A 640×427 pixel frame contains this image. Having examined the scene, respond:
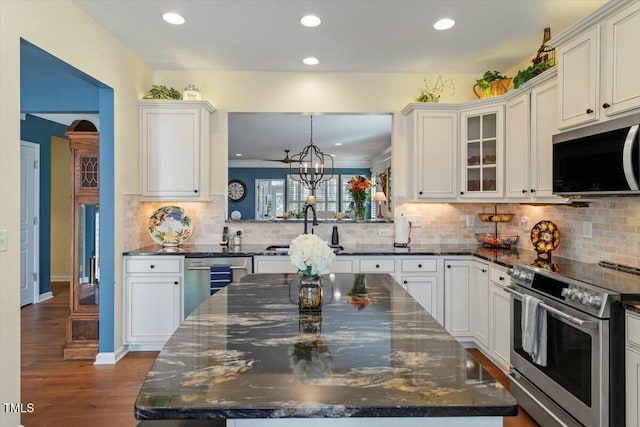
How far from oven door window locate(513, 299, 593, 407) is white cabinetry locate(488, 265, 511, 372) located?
583 mm

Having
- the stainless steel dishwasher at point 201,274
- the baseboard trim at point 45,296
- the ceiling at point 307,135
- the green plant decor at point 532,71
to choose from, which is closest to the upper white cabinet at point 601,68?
the green plant decor at point 532,71

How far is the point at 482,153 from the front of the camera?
396cm

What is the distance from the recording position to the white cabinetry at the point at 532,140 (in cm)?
302

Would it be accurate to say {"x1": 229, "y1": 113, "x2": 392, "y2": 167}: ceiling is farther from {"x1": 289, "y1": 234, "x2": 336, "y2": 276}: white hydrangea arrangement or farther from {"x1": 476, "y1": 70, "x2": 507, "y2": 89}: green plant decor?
{"x1": 289, "y1": 234, "x2": 336, "y2": 276}: white hydrangea arrangement

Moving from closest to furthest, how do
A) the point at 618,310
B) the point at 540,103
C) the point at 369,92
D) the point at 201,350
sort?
1. the point at 201,350
2. the point at 618,310
3. the point at 540,103
4. the point at 369,92

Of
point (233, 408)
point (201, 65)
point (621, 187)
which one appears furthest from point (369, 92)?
point (233, 408)

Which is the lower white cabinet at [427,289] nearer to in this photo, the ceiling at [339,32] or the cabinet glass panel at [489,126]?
the cabinet glass panel at [489,126]

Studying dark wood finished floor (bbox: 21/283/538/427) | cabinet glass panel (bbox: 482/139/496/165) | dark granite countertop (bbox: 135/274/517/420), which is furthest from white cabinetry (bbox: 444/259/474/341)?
dark granite countertop (bbox: 135/274/517/420)

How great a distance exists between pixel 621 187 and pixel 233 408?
2.15 meters

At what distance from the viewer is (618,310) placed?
190 centimetres

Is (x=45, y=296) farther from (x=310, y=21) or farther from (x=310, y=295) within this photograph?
(x=310, y=295)

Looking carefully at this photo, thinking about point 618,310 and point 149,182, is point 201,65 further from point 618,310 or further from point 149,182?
point 618,310

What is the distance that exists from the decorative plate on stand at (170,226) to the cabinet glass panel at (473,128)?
2.86m

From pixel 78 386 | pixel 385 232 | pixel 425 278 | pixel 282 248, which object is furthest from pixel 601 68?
pixel 78 386
